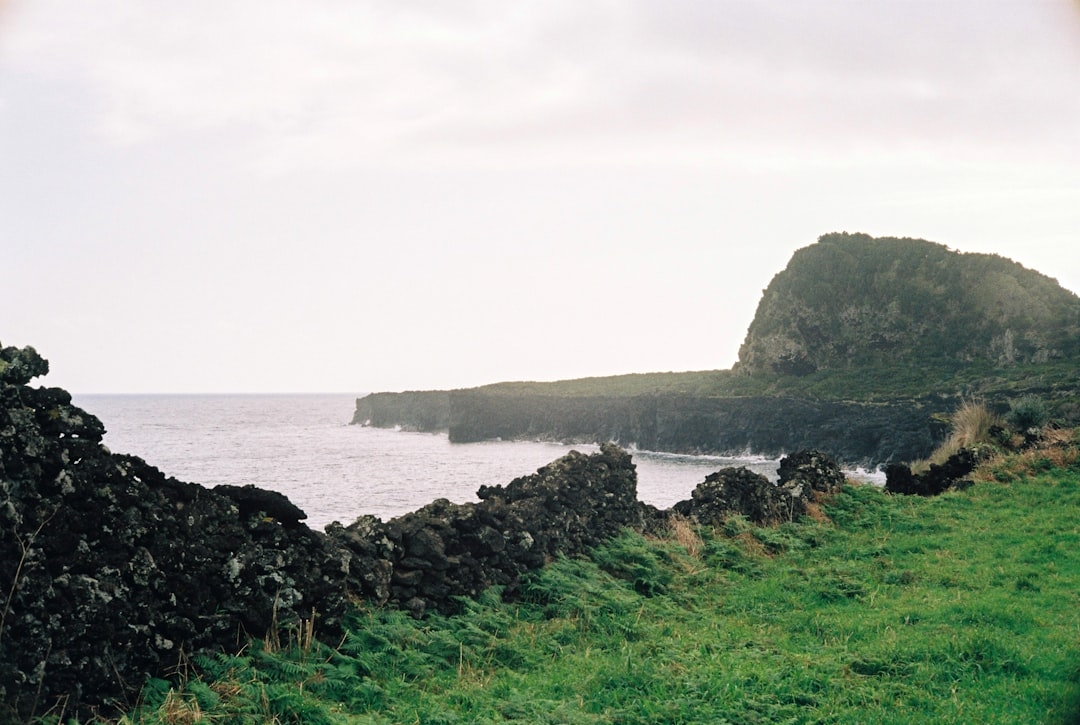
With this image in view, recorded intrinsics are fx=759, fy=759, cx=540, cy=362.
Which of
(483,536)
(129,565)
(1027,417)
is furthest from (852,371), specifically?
(129,565)

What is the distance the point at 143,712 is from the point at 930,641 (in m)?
8.94

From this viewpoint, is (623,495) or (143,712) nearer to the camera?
(143,712)

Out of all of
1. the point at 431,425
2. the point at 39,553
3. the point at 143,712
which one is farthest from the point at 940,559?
the point at 431,425

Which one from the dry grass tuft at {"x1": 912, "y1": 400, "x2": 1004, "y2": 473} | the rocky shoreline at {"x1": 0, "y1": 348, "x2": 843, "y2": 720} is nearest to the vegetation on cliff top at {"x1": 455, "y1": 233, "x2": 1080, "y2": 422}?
the dry grass tuft at {"x1": 912, "y1": 400, "x2": 1004, "y2": 473}

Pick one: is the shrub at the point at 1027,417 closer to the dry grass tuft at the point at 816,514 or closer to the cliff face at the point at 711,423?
the dry grass tuft at the point at 816,514

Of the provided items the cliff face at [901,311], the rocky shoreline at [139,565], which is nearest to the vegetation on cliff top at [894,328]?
the cliff face at [901,311]

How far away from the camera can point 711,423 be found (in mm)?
71625

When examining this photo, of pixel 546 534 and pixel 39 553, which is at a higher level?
pixel 39 553

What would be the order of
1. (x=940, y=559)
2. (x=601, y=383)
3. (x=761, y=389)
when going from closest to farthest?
(x=940, y=559) → (x=761, y=389) → (x=601, y=383)

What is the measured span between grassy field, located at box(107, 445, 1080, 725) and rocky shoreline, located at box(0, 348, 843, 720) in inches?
16.6

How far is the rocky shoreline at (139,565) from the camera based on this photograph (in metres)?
7.03

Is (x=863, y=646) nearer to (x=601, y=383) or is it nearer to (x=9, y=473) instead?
(x=9, y=473)

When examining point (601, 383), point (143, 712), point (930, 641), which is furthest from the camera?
point (601, 383)

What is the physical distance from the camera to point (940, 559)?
573 inches
